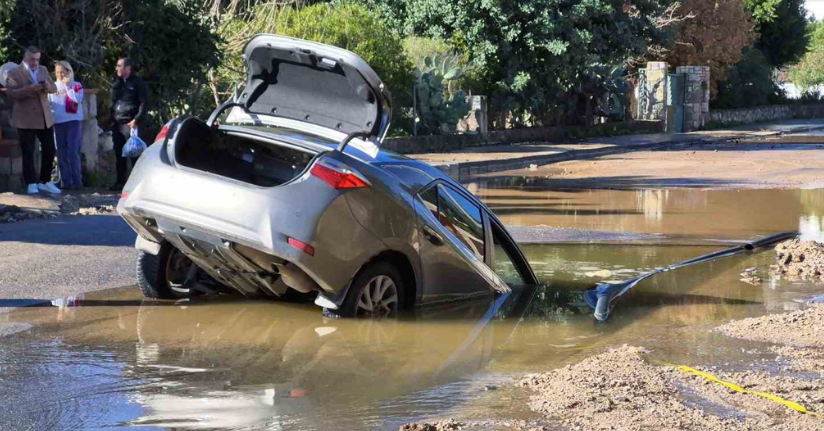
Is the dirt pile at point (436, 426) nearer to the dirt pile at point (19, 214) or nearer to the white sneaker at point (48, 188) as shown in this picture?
the dirt pile at point (19, 214)

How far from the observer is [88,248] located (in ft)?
37.8

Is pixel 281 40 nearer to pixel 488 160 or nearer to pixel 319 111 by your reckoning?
pixel 319 111

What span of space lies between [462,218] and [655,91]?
1364 inches

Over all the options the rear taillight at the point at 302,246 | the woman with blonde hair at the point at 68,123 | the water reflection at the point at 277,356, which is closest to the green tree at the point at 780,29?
the woman with blonde hair at the point at 68,123

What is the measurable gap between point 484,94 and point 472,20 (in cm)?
217

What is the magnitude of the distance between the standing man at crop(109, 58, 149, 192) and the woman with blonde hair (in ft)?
1.58

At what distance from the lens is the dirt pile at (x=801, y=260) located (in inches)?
431

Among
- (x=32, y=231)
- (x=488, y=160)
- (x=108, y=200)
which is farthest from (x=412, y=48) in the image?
(x=32, y=231)

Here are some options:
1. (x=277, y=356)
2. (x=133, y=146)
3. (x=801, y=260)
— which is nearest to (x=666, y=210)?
(x=801, y=260)

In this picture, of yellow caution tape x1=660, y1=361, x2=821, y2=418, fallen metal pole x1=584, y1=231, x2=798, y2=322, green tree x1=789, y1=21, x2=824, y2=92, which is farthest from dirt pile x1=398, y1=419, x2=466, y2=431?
green tree x1=789, y1=21, x2=824, y2=92

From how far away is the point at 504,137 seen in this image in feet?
109

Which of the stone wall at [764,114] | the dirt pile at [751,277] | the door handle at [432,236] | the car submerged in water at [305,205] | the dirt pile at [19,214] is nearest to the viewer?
the car submerged in water at [305,205]

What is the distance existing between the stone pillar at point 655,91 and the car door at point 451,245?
112 ft

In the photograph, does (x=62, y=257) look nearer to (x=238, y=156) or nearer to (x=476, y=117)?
(x=238, y=156)
